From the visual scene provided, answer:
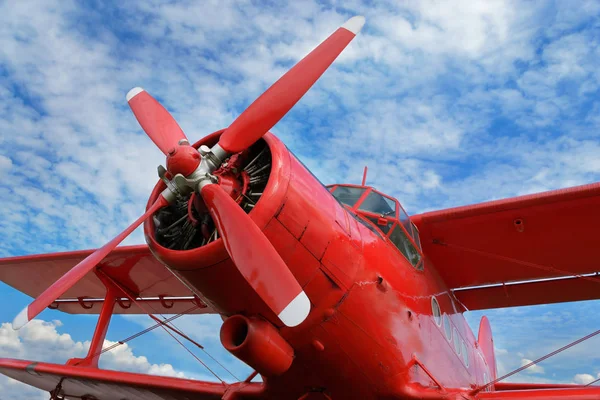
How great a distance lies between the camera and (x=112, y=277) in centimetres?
1012

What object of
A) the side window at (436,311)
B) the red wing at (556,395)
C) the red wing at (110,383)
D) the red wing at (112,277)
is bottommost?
the red wing at (556,395)

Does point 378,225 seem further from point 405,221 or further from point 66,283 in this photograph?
point 66,283

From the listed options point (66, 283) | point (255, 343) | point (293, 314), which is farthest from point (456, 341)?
point (66, 283)

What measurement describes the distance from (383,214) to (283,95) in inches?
91.2

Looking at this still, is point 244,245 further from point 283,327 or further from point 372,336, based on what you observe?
point 372,336

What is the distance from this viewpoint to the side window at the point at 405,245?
21.3 ft

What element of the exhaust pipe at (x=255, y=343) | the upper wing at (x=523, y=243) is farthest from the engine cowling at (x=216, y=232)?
the upper wing at (x=523, y=243)

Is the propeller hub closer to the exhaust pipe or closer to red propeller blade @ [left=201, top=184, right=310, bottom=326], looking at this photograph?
red propeller blade @ [left=201, top=184, right=310, bottom=326]

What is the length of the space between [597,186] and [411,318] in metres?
3.21

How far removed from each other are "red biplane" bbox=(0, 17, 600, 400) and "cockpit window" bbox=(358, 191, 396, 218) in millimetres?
20

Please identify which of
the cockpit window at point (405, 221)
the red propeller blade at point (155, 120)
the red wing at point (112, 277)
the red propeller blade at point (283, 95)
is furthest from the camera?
the red wing at point (112, 277)

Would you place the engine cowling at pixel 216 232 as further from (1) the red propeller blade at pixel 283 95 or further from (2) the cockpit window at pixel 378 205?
(2) the cockpit window at pixel 378 205

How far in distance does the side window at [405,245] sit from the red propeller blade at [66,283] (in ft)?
9.81

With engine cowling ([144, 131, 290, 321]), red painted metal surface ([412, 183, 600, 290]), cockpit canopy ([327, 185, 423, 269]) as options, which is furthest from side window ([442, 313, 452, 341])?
engine cowling ([144, 131, 290, 321])
